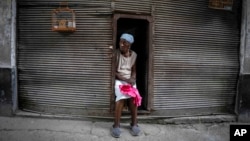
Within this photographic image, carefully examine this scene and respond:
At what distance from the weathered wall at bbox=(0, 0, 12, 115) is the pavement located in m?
0.28

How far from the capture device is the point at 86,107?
19.8 ft

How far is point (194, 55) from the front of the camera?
21.0 feet

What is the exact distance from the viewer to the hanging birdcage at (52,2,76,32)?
5.85 m

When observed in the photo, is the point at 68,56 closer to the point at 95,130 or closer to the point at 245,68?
the point at 95,130

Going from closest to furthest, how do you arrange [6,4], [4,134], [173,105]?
1. [4,134]
2. [6,4]
3. [173,105]

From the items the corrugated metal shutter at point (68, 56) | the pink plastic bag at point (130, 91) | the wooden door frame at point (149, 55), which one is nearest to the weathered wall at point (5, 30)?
the corrugated metal shutter at point (68, 56)

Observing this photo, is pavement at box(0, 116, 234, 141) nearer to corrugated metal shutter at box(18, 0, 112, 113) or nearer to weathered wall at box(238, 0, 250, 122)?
corrugated metal shutter at box(18, 0, 112, 113)

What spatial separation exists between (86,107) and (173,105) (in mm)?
1646

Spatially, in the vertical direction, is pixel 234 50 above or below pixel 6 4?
below

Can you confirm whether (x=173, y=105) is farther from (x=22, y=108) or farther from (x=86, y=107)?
(x=22, y=108)

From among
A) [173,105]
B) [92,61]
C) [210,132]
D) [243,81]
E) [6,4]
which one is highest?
[6,4]

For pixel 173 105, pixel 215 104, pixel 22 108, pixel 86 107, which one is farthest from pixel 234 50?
pixel 22 108

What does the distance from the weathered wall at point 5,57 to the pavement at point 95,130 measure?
28 centimetres

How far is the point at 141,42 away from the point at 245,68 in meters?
2.08
